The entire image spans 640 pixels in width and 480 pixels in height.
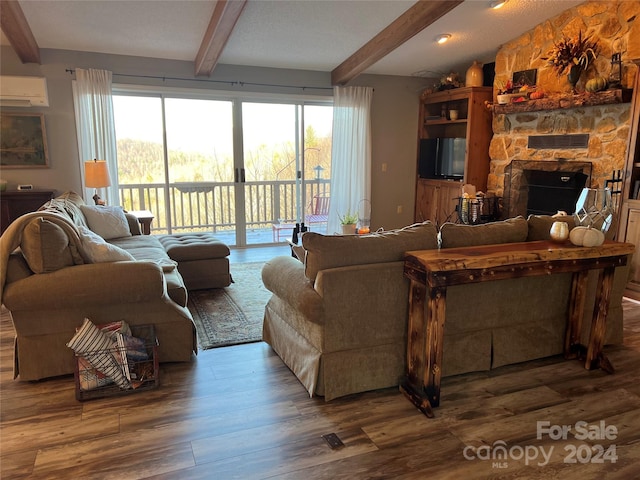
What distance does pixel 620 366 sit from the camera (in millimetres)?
2781

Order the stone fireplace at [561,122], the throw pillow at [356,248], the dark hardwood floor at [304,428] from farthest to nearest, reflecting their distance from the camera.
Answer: the stone fireplace at [561,122] < the throw pillow at [356,248] < the dark hardwood floor at [304,428]

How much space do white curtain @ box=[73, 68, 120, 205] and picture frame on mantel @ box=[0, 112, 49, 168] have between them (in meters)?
0.38

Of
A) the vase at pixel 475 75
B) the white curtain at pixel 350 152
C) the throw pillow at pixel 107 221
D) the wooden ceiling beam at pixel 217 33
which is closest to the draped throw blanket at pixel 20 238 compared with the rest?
the throw pillow at pixel 107 221

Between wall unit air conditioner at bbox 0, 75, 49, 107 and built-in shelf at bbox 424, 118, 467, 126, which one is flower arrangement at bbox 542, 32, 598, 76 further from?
wall unit air conditioner at bbox 0, 75, 49, 107

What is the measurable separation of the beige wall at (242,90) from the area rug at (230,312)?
2.47 meters

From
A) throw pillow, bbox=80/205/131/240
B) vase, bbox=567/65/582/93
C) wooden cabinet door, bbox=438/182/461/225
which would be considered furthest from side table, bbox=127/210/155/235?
vase, bbox=567/65/582/93

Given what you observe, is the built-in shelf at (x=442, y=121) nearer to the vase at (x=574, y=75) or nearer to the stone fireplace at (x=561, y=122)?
the stone fireplace at (x=561, y=122)

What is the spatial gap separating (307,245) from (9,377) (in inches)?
76.4

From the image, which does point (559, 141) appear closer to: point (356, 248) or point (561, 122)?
point (561, 122)

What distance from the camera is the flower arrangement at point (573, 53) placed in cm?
449

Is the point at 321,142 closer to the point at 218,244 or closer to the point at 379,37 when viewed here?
the point at 379,37

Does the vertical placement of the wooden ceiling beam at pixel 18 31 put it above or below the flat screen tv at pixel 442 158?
above

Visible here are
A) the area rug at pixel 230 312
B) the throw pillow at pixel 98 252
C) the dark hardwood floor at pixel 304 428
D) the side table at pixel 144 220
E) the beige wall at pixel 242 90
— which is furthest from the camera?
the beige wall at pixel 242 90
